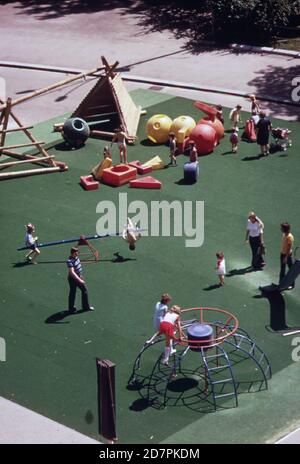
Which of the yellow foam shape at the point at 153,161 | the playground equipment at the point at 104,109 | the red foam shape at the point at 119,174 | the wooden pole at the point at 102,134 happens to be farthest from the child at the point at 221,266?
the wooden pole at the point at 102,134

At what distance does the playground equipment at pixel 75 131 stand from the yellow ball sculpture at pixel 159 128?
2.01 meters

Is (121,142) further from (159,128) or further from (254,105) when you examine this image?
(254,105)

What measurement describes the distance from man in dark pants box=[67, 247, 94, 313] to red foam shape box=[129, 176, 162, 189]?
7.04 meters

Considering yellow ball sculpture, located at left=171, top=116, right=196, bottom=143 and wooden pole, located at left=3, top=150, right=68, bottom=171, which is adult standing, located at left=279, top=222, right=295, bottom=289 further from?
wooden pole, located at left=3, top=150, right=68, bottom=171

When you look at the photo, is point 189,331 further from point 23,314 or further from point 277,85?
point 277,85

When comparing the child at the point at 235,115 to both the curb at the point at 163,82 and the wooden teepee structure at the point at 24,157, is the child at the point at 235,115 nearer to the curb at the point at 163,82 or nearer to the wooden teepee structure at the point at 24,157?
the curb at the point at 163,82

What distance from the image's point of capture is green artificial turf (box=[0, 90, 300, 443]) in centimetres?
2250

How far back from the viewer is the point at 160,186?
32.9 metres

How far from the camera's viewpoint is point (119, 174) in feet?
108

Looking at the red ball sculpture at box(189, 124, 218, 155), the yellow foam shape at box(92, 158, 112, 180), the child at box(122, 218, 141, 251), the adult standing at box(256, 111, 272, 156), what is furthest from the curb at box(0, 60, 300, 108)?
the child at box(122, 218, 141, 251)

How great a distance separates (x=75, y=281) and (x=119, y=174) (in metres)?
7.92

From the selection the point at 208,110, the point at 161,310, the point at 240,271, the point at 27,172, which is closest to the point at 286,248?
the point at 240,271

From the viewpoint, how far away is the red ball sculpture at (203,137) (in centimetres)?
3478

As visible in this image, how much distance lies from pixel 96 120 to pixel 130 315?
41.4ft
